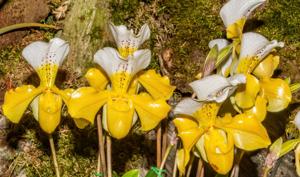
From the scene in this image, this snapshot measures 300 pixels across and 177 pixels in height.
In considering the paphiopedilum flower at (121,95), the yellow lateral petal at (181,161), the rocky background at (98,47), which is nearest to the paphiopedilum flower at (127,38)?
the paphiopedilum flower at (121,95)

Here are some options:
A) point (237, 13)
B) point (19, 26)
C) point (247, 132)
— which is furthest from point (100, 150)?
point (19, 26)

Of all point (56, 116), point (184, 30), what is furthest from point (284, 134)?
point (56, 116)

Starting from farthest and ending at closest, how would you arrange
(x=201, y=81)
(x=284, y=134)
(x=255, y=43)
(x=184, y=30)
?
(x=184, y=30) < (x=284, y=134) < (x=255, y=43) < (x=201, y=81)

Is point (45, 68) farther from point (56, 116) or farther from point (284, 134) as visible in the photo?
point (284, 134)

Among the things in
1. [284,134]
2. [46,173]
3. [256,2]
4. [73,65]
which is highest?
[256,2]

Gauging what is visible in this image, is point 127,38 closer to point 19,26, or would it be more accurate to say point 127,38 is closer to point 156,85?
point 156,85

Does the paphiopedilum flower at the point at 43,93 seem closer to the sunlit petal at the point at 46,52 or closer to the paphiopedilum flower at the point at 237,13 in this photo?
the sunlit petal at the point at 46,52

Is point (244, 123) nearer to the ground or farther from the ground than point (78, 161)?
farther from the ground
